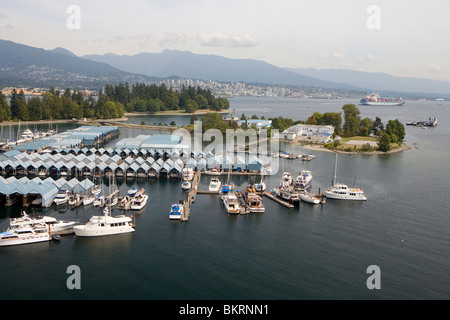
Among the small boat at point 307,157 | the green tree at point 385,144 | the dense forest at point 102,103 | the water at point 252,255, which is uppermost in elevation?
the dense forest at point 102,103

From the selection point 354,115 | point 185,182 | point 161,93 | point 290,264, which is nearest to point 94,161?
point 185,182

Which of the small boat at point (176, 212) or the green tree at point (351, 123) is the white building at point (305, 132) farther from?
the small boat at point (176, 212)

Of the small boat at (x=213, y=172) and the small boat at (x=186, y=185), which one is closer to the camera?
the small boat at (x=186, y=185)

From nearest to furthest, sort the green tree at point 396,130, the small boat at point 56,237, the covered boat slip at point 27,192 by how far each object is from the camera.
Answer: the small boat at point 56,237 < the covered boat slip at point 27,192 < the green tree at point 396,130

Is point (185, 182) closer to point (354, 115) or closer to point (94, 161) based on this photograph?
point (94, 161)

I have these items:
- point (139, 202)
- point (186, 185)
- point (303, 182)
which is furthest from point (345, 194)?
point (139, 202)

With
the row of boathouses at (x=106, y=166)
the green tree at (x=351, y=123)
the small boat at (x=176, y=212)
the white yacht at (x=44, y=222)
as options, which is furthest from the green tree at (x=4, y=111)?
the green tree at (x=351, y=123)

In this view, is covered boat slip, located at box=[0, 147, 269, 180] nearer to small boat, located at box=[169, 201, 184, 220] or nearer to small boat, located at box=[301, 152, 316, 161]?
small boat, located at box=[301, 152, 316, 161]
